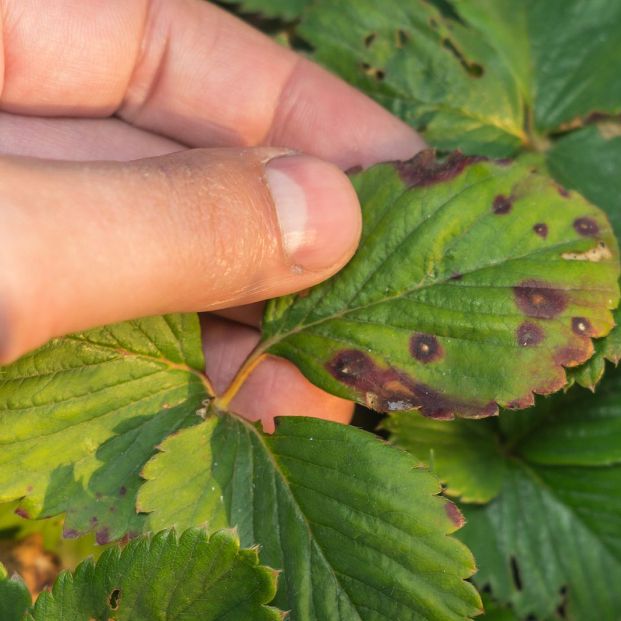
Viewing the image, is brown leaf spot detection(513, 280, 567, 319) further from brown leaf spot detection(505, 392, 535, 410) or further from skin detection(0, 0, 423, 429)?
skin detection(0, 0, 423, 429)

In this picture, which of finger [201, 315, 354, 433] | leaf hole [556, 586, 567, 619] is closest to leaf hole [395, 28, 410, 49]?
finger [201, 315, 354, 433]

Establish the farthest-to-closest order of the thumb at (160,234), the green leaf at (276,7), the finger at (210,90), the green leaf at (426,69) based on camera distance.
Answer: the green leaf at (276,7) < the green leaf at (426,69) < the finger at (210,90) < the thumb at (160,234)

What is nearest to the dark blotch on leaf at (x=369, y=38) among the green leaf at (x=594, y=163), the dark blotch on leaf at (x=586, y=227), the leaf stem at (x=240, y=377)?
the green leaf at (x=594, y=163)

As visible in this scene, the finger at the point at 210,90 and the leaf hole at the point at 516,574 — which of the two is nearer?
the finger at the point at 210,90

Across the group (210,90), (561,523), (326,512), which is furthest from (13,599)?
(561,523)

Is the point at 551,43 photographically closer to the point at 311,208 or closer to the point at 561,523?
the point at 311,208

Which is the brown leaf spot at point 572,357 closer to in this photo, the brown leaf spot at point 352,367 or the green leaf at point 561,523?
the brown leaf spot at point 352,367
